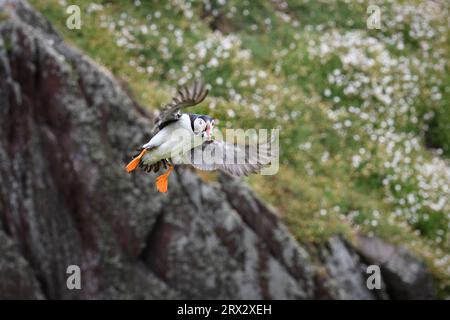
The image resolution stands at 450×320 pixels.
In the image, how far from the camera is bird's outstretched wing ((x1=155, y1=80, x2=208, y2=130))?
9.89ft

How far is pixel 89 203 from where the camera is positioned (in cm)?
851

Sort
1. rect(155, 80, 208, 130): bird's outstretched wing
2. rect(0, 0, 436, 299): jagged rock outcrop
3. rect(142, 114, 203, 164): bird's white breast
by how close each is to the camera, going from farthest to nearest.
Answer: rect(0, 0, 436, 299): jagged rock outcrop → rect(142, 114, 203, 164): bird's white breast → rect(155, 80, 208, 130): bird's outstretched wing

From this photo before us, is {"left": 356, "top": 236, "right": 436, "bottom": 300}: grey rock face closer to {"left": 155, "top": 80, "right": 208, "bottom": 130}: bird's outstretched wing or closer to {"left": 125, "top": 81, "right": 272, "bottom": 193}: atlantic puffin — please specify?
{"left": 125, "top": 81, "right": 272, "bottom": 193}: atlantic puffin

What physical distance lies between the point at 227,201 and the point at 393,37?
8.42 m

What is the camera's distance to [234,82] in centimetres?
→ 1300

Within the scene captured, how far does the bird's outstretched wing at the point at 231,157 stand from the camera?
10.9 feet

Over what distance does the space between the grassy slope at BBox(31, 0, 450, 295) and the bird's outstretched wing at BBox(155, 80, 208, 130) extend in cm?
682

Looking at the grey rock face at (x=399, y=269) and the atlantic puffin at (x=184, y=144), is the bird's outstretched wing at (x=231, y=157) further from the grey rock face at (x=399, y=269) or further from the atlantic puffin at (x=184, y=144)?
the grey rock face at (x=399, y=269)

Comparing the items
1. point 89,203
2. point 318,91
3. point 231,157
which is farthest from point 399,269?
point 231,157

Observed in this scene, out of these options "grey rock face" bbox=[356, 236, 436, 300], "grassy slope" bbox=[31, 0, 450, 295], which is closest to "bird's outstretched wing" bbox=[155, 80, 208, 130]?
"grassy slope" bbox=[31, 0, 450, 295]

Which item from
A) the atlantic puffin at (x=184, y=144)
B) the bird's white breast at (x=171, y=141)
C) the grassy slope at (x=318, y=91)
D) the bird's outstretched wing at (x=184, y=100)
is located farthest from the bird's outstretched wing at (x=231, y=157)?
the grassy slope at (x=318, y=91)

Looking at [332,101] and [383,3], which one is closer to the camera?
[332,101]
